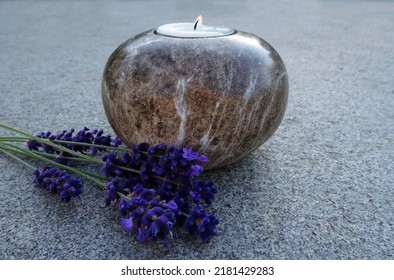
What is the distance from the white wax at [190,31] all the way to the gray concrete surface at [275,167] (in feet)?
1.50

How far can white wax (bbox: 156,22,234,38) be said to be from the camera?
1277 mm

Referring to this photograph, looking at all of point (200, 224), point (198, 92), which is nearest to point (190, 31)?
point (198, 92)

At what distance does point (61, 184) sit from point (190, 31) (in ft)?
2.00

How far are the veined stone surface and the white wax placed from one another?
0.03 meters

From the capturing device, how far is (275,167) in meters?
1.48

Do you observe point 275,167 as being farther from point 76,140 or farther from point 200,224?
point 76,140

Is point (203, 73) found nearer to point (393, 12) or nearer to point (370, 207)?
point (370, 207)

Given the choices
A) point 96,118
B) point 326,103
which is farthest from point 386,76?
point 96,118

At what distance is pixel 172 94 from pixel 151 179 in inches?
9.9

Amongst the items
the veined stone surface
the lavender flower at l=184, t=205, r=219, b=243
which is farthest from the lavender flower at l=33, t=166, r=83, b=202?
the lavender flower at l=184, t=205, r=219, b=243

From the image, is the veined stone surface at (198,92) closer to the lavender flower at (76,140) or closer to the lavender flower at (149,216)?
the lavender flower at (76,140)

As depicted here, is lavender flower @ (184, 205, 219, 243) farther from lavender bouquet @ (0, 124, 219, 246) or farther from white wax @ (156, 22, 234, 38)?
white wax @ (156, 22, 234, 38)

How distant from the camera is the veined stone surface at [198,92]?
119 cm

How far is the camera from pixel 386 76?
2.67 meters
